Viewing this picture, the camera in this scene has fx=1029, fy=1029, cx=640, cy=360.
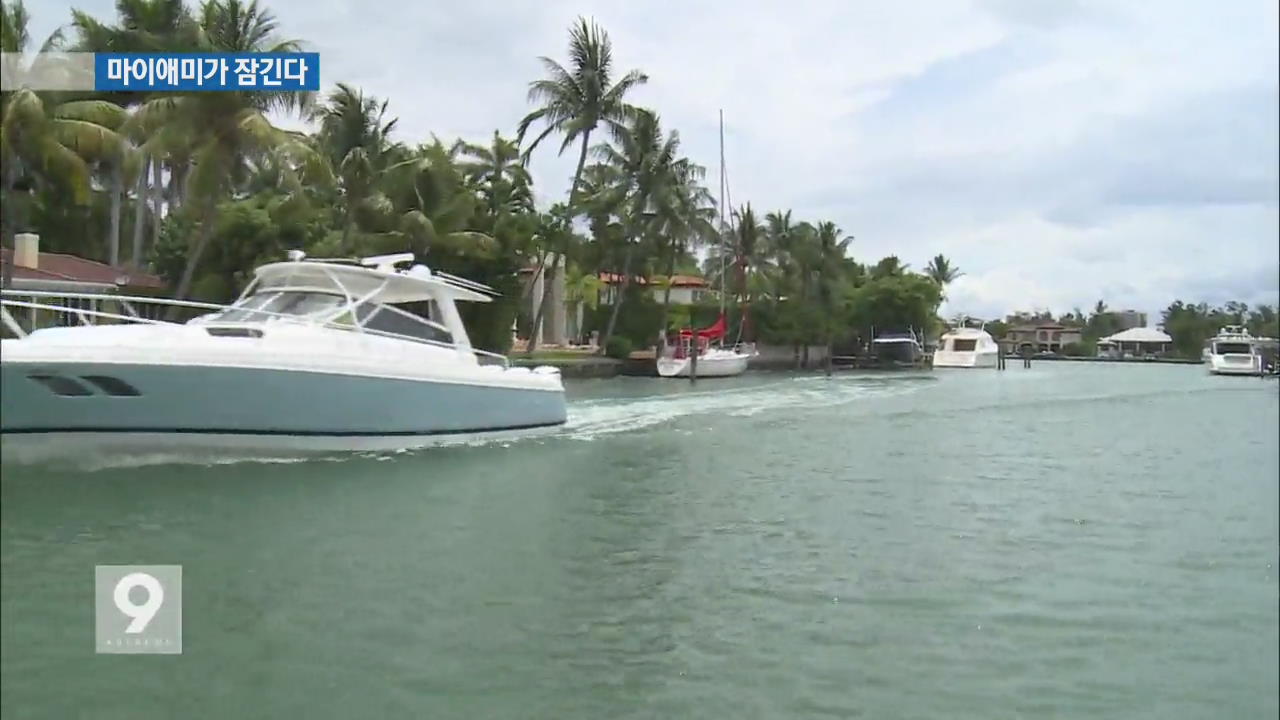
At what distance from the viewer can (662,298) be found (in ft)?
134

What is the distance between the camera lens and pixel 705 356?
31.4 m

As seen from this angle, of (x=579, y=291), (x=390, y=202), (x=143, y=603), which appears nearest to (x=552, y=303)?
(x=579, y=291)

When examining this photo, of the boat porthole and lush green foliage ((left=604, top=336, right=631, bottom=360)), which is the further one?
lush green foliage ((left=604, top=336, right=631, bottom=360))

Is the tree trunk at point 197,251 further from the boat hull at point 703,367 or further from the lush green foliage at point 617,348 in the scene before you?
the lush green foliage at point 617,348

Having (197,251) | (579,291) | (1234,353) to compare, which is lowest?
(1234,353)

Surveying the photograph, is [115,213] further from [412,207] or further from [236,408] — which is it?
[412,207]

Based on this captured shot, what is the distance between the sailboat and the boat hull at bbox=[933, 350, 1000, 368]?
37.7ft

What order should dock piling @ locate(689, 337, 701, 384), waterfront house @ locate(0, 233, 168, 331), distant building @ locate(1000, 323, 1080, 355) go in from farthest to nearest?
1. distant building @ locate(1000, 323, 1080, 355)
2. dock piling @ locate(689, 337, 701, 384)
3. waterfront house @ locate(0, 233, 168, 331)

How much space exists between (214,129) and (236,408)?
2452mm

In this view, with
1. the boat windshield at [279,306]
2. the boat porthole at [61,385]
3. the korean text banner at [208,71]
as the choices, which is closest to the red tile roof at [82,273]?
the boat windshield at [279,306]

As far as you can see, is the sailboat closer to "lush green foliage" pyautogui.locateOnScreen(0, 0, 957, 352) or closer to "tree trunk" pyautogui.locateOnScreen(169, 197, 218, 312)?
"lush green foliage" pyautogui.locateOnScreen(0, 0, 957, 352)

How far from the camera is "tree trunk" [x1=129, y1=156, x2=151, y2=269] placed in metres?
8.76

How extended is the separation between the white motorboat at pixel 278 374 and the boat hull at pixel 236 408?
0.4 inches

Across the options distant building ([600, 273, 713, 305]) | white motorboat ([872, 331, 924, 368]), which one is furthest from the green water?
white motorboat ([872, 331, 924, 368])
